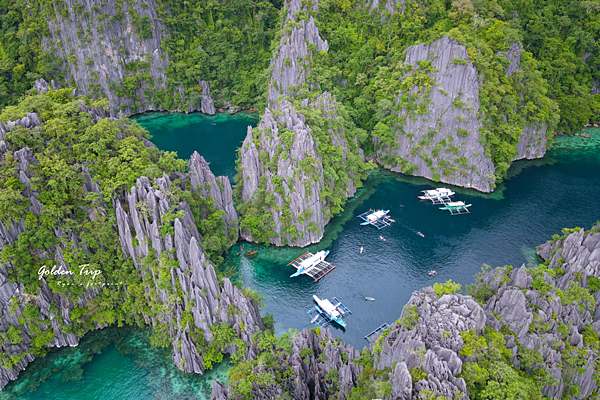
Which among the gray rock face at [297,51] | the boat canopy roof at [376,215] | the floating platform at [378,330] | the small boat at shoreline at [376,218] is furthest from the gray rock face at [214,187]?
the gray rock face at [297,51]

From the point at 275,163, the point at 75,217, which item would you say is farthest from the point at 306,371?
the point at 275,163

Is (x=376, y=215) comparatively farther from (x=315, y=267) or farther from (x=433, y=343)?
(x=433, y=343)

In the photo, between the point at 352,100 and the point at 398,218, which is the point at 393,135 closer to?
the point at 352,100

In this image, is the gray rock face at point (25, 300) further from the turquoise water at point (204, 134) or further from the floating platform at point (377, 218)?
the floating platform at point (377, 218)

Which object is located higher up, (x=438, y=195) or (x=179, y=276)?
(x=179, y=276)

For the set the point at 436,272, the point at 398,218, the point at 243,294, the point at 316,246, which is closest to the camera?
the point at 243,294

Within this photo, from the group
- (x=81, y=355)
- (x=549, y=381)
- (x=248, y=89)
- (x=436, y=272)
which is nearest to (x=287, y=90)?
(x=248, y=89)

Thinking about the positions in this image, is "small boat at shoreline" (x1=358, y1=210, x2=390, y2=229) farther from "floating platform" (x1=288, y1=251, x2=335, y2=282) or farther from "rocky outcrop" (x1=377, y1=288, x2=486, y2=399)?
"rocky outcrop" (x1=377, y1=288, x2=486, y2=399)
